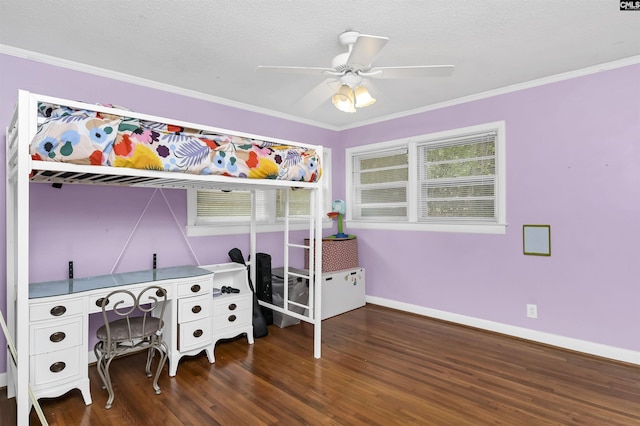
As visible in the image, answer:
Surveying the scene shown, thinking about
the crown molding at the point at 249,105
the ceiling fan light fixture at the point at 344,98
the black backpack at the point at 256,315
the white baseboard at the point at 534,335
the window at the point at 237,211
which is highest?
the crown molding at the point at 249,105

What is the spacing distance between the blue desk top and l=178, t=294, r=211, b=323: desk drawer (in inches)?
7.2

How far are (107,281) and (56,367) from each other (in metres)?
0.61

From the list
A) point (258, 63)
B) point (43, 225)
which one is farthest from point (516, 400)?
point (43, 225)

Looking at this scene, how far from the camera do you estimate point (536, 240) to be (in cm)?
316

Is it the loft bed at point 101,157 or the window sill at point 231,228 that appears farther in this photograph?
the window sill at point 231,228

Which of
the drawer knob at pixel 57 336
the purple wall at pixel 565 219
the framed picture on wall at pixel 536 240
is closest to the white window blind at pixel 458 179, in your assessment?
the purple wall at pixel 565 219

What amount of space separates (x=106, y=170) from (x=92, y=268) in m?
1.28

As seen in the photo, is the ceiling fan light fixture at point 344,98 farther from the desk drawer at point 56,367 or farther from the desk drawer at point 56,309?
the desk drawer at point 56,367

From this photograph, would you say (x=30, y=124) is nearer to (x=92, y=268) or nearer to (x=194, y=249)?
(x=92, y=268)

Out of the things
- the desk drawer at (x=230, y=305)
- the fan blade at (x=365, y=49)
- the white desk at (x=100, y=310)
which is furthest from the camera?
the desk drawer at (x=230, y=305)

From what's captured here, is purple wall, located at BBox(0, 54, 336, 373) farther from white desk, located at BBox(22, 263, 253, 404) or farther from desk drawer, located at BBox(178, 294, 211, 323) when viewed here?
desk drawer, located at BBox(178, 294, 211, 323)

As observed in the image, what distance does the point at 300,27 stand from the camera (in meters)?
2.17

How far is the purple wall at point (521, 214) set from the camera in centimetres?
266

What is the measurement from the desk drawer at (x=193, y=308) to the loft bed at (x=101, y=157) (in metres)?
0.91
